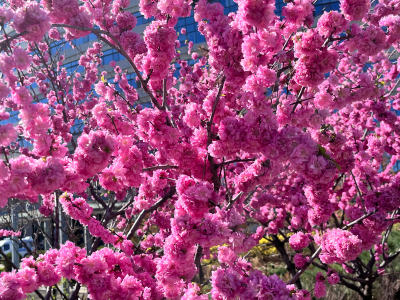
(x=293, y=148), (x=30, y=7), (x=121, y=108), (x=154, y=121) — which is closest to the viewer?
(x=30, y=7)

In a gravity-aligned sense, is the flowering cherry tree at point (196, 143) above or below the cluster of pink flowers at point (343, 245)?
above

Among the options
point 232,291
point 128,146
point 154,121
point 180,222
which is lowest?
point 232,291

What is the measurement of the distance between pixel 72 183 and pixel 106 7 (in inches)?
125

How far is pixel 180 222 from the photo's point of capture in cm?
217

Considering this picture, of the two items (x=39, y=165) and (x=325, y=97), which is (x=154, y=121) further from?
(x=325, y=97)

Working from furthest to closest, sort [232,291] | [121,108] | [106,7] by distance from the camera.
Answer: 1. [106,7]
2. [121,108]
3. [232,291]

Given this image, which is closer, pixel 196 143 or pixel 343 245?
pixel 343 245

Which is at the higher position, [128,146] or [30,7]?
[30,7]

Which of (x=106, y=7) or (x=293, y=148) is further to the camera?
(x=106, y=7)

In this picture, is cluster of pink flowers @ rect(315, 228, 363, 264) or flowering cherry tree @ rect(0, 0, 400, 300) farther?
cluster of pink flowers @ rect(315, 228, 363, 264)

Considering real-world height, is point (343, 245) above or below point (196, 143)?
below

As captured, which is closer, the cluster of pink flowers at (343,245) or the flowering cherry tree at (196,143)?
the flowering cherry tree at (196,143)

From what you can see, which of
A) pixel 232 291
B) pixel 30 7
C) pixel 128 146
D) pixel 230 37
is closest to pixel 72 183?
pixel 128 146

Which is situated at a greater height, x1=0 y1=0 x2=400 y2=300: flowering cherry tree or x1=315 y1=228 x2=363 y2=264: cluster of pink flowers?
x1=0 y1=0 x2=400 y2=300: flowering cherry tree
